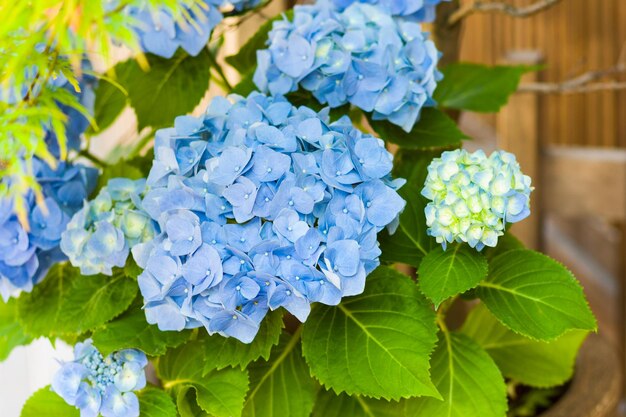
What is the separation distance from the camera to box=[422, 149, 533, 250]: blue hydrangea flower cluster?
519 mm

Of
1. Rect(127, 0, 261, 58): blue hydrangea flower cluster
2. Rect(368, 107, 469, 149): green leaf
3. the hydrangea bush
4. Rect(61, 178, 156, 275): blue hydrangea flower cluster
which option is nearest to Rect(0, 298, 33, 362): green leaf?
the hydrangea bush

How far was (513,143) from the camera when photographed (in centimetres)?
147

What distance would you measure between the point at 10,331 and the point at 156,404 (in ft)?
0.71

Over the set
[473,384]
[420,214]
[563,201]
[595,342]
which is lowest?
[563,201]

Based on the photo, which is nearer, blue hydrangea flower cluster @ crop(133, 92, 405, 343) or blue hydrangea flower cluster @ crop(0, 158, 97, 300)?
blue hydrangea flower cluster @ crop(133, 92, 405, 343)

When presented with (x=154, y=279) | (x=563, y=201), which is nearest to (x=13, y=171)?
(x=154, y=279)

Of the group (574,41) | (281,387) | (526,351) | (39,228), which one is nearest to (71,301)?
(39,228)

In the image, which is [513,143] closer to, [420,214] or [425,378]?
[420,214]

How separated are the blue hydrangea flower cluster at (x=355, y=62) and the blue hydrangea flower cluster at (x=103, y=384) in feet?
0.80

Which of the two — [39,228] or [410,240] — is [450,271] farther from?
[39,228]

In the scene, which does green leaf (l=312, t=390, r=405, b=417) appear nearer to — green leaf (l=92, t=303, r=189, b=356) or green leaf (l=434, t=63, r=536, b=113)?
green leaf (l=92, t=303, r=189, b=356)

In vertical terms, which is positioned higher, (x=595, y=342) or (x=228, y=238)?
(x=228, y=238)

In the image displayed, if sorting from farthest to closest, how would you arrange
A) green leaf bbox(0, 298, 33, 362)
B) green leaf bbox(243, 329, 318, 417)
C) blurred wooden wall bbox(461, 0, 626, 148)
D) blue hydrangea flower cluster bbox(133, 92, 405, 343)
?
blurred wooden wall bbox(461, 0, 626, 148)
green leaf bbox(0, 298, 33, 362)
green leaf bbox(243, 329, 318, 417)
blue hydrangea flower cluster bbox(133, 92, 405, 343)

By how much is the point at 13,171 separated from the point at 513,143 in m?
1.17
